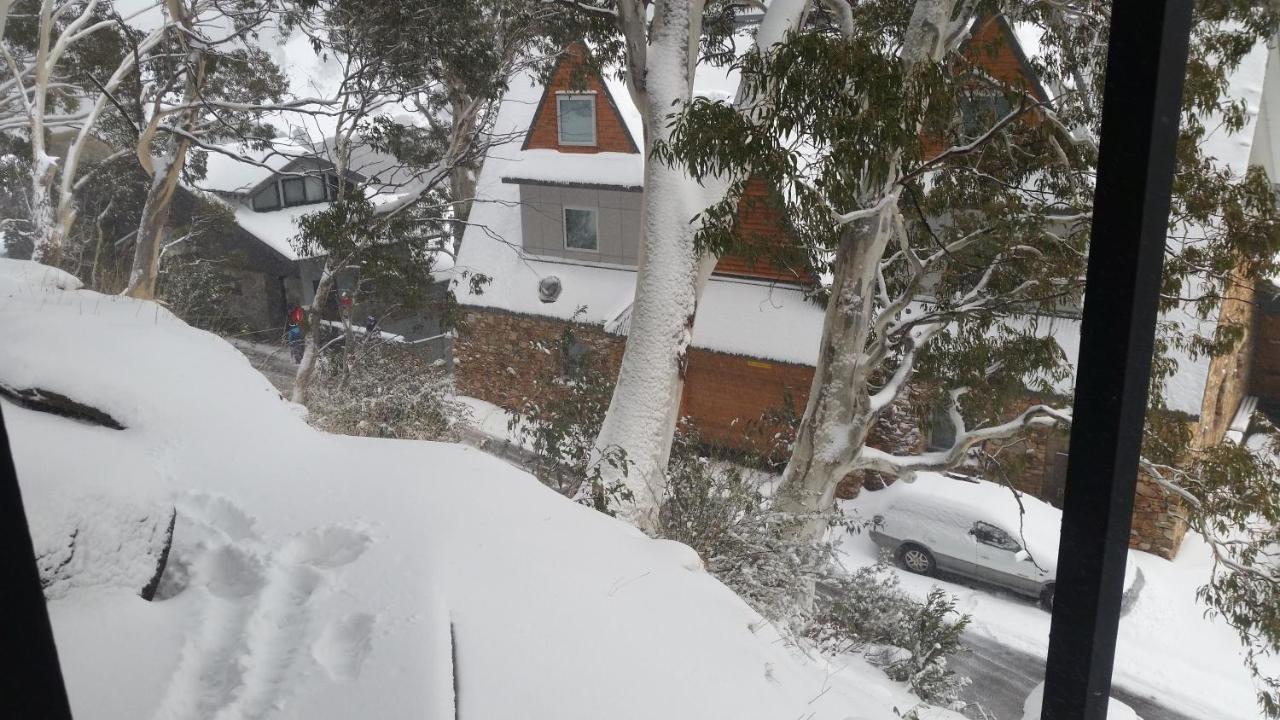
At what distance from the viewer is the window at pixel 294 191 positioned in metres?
12.1

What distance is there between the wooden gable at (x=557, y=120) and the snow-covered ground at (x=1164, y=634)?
5110 mm

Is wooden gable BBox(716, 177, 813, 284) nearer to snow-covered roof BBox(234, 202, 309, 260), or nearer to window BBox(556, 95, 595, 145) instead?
window BBox(556, 95, 595, 145)

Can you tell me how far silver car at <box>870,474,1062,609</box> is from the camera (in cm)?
707

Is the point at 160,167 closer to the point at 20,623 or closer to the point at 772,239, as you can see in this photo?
the point at 772,239

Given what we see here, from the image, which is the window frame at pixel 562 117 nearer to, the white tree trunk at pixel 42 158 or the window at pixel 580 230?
the window at pixel 580 230

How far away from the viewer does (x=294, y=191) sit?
12.3 m

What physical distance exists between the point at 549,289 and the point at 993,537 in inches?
222

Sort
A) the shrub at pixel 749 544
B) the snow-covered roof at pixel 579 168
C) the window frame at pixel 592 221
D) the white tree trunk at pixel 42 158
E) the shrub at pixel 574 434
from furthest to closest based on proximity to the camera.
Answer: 1. the window frame at pixel 592 221
2. the snow-covered roof at pixel 579 168
3. the white tree trunk at pixel 42 158
4. the shrub at pixel 574 434
5. the shrub at pixel 749 544

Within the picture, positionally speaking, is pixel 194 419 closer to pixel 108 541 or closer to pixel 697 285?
pixel 108 541

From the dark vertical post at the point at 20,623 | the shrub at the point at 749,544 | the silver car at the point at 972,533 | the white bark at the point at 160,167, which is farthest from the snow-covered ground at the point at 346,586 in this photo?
the white bark at the point at 160,167

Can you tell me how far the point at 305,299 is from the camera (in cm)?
1182

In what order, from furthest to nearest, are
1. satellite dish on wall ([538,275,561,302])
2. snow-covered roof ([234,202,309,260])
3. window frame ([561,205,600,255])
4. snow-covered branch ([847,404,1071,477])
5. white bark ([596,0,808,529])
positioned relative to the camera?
1. snow-covered roof ([234,202,309,260])
2. window frame ([561,205,600,255])
3. satellite dish on wall ([538,275,561,302])
4. white bark ([596,0,808,529])
5. snow-covered branch ([847,404,1071,477])

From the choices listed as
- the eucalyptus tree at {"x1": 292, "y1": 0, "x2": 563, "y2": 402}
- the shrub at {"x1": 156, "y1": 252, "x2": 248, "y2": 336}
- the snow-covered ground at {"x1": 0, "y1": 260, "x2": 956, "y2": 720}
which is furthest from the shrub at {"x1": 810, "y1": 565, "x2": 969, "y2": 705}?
the shrub at {"x1": 156, "y1": 252, "x2": 248, "y2": 336}

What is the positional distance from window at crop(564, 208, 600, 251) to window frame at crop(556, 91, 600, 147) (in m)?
0.81
